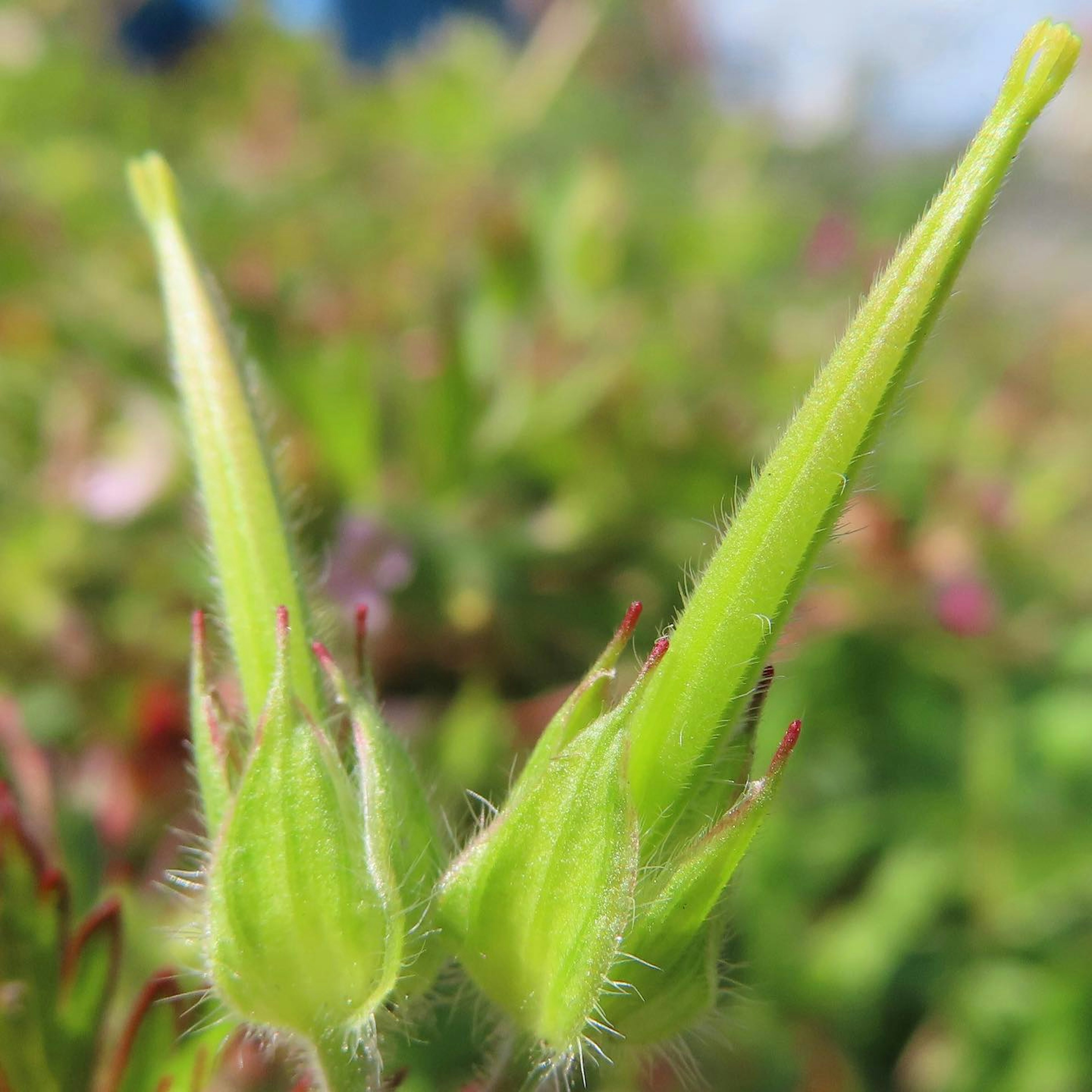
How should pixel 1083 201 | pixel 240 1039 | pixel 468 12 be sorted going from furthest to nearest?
1. pixel 1083 201
2. pixel 468 12
3. pixel 240 1039

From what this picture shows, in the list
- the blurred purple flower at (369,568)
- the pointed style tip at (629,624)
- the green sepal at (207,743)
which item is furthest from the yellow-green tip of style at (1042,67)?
the blurred purple flower at (369,568)

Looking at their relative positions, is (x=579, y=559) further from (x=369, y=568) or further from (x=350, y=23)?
(x=350, y=23)

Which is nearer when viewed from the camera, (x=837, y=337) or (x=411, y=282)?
(x=837, y=337)

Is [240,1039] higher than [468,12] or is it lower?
lower

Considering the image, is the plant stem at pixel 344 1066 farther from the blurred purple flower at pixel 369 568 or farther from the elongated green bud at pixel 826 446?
the blurred purple flower at pixel 369 568

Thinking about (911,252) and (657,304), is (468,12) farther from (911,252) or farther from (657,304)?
(911,252)

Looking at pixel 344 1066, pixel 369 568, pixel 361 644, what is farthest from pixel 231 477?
pixel 369 568

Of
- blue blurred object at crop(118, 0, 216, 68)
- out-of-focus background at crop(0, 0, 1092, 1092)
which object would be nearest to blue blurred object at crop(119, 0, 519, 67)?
blue blurred object at crop(118, 0, 216, 68)

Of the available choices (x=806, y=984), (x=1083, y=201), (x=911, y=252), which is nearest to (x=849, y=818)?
(x=806, y=984)
